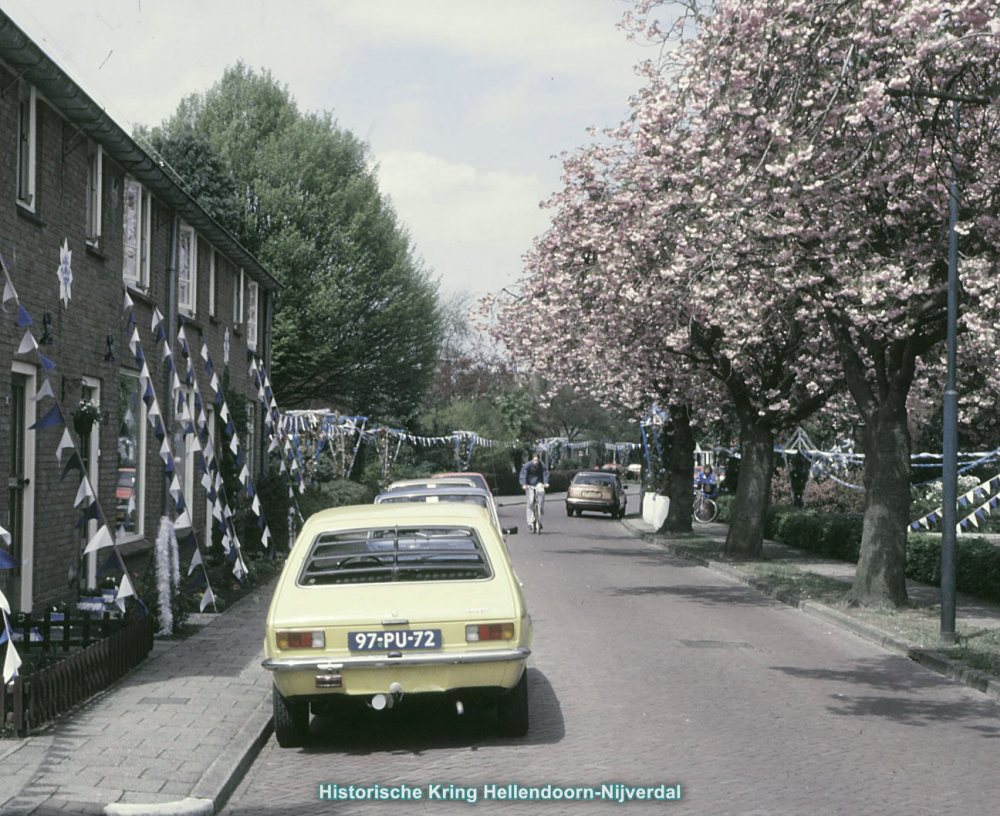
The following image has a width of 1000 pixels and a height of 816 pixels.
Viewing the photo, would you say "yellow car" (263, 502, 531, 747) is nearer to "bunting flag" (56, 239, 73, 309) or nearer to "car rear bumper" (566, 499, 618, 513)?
"bunting flag" (56, 239, 73, 309)

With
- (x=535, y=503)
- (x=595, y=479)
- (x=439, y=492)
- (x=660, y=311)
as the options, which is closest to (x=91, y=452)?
(x=439, y=492)

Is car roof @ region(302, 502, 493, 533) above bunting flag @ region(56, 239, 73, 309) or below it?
→ below

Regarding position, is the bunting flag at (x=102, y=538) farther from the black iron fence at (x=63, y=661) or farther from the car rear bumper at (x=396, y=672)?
the car rear bumper at (x=396, y=672)

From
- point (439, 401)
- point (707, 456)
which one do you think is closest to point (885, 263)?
point (707, 456)

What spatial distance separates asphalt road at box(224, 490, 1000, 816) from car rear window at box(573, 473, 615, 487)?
107ft

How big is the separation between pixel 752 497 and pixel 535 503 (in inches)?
393

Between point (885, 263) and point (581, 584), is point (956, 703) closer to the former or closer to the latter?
point (885, 263)

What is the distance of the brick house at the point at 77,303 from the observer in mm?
12195

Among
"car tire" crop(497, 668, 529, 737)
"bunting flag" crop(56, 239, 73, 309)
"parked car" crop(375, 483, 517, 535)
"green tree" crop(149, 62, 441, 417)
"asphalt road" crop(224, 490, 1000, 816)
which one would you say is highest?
"green tree" crop(149, 62, 441, 417)

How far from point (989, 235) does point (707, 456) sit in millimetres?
46276

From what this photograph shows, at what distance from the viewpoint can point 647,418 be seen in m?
36.9

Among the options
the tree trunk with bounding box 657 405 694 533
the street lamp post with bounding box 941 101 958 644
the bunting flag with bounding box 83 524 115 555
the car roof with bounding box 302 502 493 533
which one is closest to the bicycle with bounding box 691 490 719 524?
the tree trunk with bounding box 657 405 694 533

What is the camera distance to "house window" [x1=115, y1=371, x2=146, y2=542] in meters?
16.6

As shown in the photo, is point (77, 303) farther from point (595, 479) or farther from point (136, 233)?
point (595, 479)
